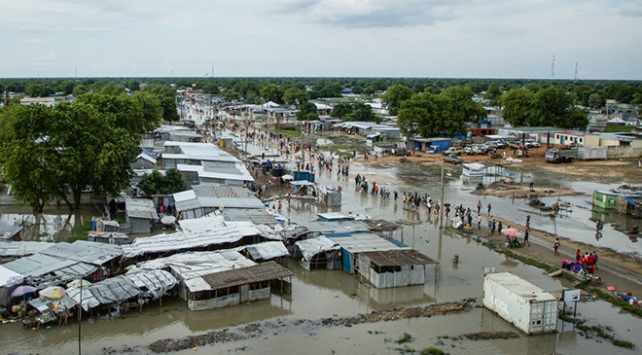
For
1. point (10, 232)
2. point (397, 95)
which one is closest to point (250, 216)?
point (10, 232)

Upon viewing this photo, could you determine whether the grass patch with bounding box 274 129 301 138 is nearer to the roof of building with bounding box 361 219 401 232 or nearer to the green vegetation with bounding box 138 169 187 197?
the green vegetation with bounding box 138 169 187 197

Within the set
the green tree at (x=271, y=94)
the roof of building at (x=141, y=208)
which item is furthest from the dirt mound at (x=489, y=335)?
the green tree at (x=271, y=94)

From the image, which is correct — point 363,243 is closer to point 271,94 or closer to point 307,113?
point 307,113

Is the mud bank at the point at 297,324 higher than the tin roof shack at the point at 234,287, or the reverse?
the tin roof shack at the point at 234,287

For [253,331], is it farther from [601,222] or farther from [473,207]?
[601,222]

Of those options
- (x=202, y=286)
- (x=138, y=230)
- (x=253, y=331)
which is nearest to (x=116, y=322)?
(x=202, y=286)

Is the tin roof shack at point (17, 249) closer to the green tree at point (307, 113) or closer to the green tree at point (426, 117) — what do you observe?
the green tree at point (426, 117)

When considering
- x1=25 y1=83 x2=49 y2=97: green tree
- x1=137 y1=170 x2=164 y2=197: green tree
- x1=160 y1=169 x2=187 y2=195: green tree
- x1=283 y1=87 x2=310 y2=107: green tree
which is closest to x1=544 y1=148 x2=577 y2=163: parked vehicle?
x1=160 y1=169 x2=187 y2=195: green tree
